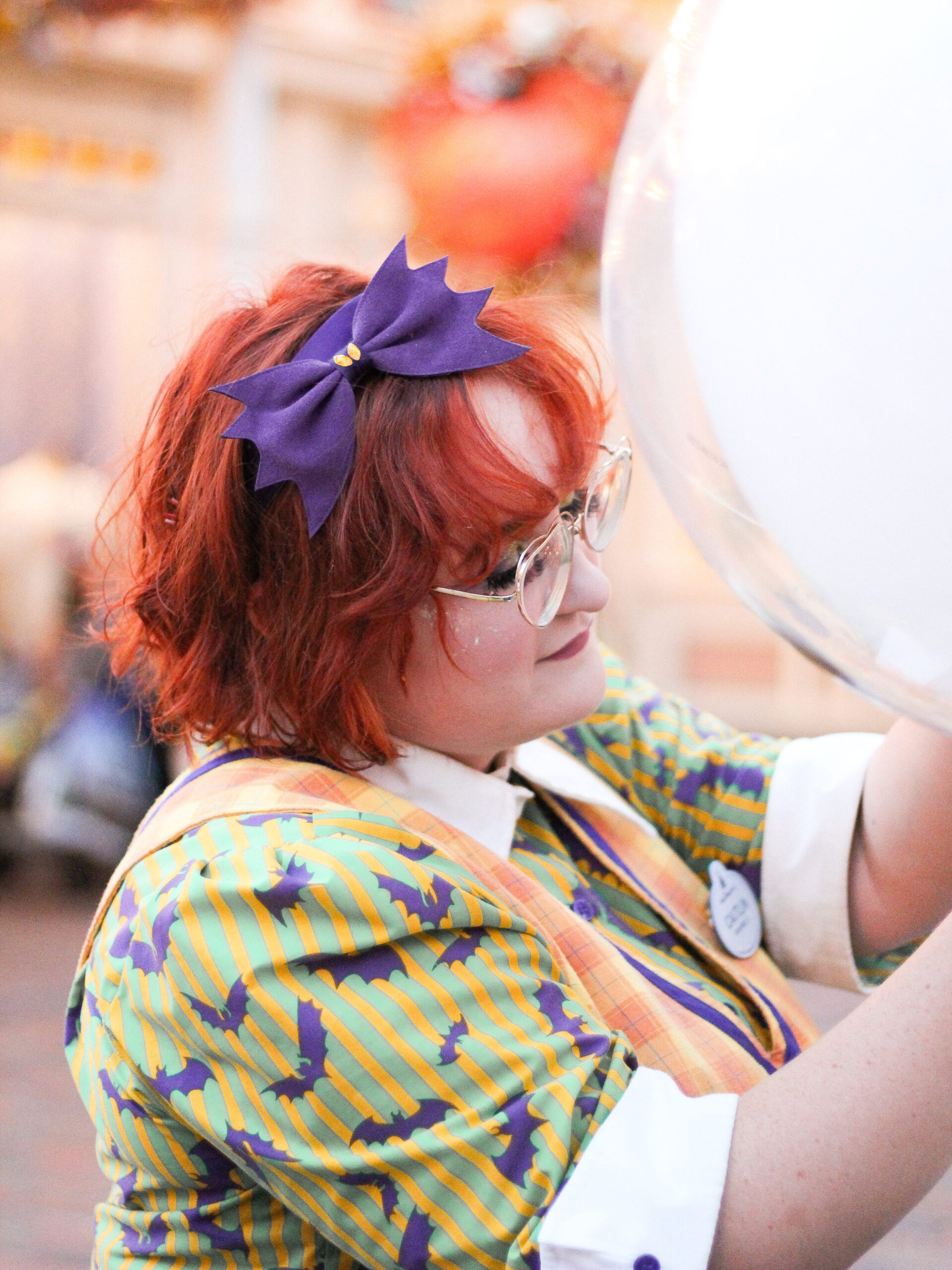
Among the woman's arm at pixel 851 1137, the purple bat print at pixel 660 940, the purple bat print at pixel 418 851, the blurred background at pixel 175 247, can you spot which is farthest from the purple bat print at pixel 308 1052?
the blurred background at pixel 175 247

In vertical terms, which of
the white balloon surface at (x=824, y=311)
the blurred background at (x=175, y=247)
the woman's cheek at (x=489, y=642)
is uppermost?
the white balloon surface at (x=824, y=311)

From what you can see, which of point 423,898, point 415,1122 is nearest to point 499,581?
point 423,898

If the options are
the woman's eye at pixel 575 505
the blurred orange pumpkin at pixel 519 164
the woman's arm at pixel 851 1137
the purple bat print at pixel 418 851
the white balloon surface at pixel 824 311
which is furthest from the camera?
the blurred orange pumpkin at pixel 519 164

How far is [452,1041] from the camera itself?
64 centimetres

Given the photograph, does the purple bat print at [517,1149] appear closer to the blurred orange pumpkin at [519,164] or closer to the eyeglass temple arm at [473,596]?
the eyeglass temple arm at [473,596]

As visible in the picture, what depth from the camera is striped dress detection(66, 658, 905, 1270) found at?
0.62m

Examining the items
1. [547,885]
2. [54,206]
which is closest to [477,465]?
[547,885]

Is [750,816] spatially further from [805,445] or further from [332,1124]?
[805,445]

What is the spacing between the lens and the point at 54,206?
4.34 m

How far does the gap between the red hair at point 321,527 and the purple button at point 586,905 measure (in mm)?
165

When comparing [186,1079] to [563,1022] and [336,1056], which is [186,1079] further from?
[563,1022]

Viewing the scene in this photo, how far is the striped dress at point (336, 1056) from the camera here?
625mm

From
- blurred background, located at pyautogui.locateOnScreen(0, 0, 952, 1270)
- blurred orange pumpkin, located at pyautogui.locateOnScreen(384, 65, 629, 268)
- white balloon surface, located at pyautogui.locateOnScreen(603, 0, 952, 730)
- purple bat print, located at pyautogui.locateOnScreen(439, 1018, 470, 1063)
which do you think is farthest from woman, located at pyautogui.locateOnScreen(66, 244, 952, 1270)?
blurred orange pumpkin, located at pyautogui.locateOnScreen(384, 65, 629, 268)

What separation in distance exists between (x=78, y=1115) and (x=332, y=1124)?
200 centimetres
